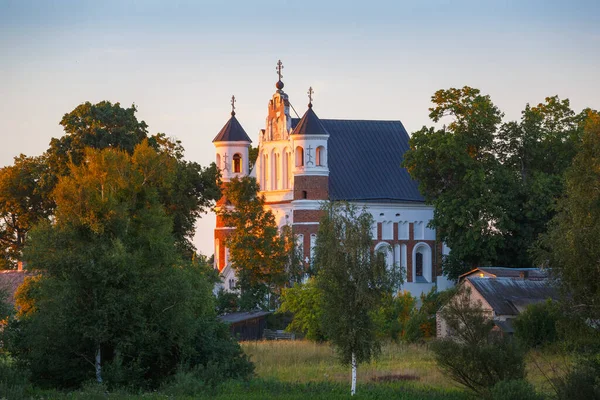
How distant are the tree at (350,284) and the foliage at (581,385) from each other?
8614 mm

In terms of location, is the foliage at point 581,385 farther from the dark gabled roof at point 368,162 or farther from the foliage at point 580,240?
the dark gabled roof at point 368,162

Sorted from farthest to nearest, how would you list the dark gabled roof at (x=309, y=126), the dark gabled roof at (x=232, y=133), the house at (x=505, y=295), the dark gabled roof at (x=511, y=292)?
1. the dark gabled roof at (x=232, y=133)
2. the dark gabled roof at (x=309, y=126)
3. the dark gabled roof at (x=511, y=292)
4. the house at (x=505, y=295)

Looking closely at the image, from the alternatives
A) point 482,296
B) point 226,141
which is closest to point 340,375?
point 482,296

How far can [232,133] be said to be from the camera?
94.7 meters

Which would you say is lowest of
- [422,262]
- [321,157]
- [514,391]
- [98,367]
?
[514,391]

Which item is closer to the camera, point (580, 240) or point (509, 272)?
point (580, 240)

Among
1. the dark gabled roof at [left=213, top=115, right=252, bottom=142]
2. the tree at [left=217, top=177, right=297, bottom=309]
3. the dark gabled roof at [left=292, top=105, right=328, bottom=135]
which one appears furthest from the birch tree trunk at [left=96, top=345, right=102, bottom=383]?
the dark gabled roof at [left=213, top=115, right=252, bottom=142]

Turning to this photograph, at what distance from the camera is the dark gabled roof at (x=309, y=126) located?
9006cm

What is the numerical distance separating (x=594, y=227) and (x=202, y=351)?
1325 centimetres

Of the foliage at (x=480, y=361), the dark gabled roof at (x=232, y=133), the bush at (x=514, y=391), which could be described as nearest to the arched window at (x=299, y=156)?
the dark gabled roof at (x=232, y=133)

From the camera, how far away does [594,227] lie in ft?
149

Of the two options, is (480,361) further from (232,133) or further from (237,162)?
(232,133)

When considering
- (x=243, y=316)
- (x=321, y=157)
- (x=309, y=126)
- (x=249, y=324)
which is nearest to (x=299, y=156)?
(x=321, y=157)

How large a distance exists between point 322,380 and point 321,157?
4439 cm
